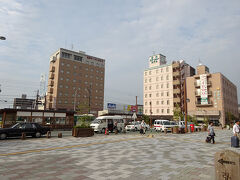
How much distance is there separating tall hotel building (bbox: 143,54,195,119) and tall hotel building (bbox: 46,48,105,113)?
23.2m

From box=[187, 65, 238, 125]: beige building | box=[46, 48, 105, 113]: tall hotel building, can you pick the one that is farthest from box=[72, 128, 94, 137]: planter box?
box=[46, 48, 105, 113]: tall hotel building

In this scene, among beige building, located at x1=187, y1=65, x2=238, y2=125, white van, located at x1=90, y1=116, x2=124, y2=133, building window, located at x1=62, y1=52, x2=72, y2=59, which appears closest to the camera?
white van, located at x1=90, y1=116, x2=124, y2=133

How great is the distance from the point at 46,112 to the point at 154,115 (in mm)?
45446

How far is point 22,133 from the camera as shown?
15.7m

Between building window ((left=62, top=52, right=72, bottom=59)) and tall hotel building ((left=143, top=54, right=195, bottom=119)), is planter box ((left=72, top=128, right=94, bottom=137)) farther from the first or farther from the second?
building window ((left=62, top=52, right=72, bottom=59))

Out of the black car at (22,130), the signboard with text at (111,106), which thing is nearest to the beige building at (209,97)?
the signboard with text at (111,106)

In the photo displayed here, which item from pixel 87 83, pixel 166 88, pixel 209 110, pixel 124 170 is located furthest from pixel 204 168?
pixel 87 83

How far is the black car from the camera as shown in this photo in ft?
50.4

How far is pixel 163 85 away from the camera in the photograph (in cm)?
6438

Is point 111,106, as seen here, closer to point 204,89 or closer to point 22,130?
point 204,89

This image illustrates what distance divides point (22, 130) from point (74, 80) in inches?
2392

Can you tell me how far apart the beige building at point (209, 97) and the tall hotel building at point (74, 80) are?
36.3m

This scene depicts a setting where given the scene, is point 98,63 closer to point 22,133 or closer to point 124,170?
point 22,133

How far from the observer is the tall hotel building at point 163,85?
200 ft
